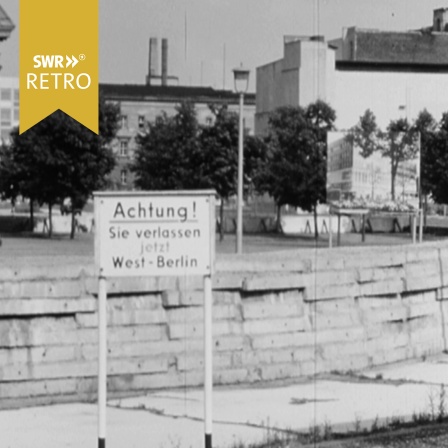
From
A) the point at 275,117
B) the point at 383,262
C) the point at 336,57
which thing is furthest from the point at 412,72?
the point at 383,262

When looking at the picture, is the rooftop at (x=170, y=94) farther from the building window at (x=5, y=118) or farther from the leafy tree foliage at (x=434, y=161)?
the leafy tree foliage at (x=434, y=161)

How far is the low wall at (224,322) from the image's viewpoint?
13227mm

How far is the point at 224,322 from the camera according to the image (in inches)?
566

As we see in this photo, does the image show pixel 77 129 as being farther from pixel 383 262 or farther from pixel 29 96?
pixel 29 96

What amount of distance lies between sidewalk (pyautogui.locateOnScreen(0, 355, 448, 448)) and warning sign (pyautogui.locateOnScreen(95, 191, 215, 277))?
6.94 ft

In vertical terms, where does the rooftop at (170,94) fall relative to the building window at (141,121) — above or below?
above

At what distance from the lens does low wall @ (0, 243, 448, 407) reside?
13.2 m

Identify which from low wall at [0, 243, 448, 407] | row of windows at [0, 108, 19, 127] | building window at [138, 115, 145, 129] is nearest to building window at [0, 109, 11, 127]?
row of windows at [0, 108, 19, 127]

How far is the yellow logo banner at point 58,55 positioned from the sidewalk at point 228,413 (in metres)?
2.55

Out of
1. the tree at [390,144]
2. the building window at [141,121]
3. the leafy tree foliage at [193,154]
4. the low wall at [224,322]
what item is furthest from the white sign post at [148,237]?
the building window at [141,121]

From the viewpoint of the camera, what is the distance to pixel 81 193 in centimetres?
5284

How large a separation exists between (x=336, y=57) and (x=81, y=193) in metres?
67.7

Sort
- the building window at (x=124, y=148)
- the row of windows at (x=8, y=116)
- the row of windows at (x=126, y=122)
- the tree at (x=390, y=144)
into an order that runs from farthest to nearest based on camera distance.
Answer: the row of windows at (x=126, y=122) → the building window at (x=124, y=148) → the row of windows at (x=8, y=116) → the tree at (x=390, y=144)

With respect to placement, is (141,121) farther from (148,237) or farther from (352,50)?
(148,237)
